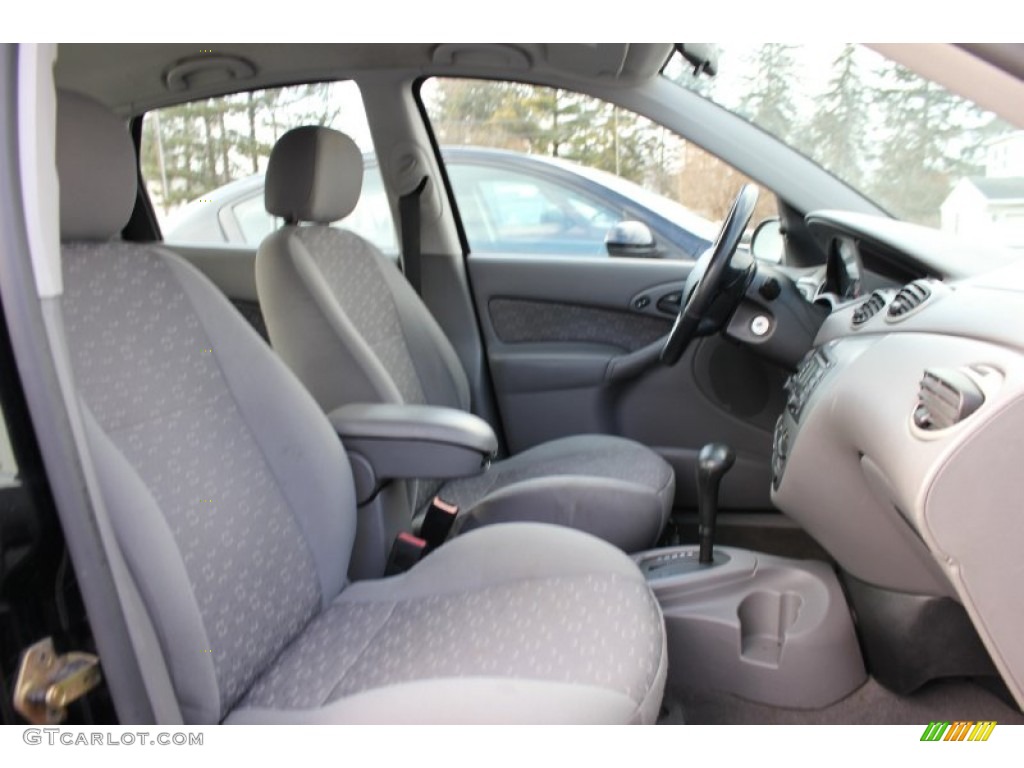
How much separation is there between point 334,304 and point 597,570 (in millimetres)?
879

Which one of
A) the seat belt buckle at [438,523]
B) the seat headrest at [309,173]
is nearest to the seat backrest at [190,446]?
the seat belt buckle at [438,523]

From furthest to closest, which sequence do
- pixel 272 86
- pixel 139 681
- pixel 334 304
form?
1. pixel 272 86
2. pixel 334 304
3. pixel 139 681

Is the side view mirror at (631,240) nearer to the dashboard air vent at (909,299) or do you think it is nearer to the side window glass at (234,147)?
the side window glass at (234,147)

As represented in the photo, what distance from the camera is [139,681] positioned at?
103cm

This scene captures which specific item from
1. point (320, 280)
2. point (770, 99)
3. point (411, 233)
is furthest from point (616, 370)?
point (320, 280)

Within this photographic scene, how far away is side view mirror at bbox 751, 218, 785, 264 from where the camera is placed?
2.26m

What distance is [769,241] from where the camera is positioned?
229cm

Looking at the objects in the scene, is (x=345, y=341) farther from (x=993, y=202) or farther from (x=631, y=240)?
(x=993, y=202)

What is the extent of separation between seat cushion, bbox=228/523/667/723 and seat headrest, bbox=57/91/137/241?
0.68 meters

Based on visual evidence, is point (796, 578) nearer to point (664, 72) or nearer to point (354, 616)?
point (354, 616)

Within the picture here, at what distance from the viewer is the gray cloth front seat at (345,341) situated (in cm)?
191

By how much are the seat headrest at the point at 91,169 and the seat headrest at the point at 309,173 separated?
27.0 inches

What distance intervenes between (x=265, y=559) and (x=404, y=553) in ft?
1.47
